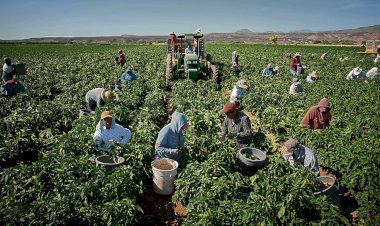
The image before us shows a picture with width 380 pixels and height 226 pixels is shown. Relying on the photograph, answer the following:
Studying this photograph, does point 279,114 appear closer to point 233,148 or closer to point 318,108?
point 318,108

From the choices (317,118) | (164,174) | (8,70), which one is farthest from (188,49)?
(164,174)

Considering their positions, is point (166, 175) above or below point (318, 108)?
below

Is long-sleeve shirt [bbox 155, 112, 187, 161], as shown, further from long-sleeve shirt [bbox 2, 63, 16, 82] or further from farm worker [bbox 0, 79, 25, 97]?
long-sleeve shirt [bbox 2, 63, 16, 82]

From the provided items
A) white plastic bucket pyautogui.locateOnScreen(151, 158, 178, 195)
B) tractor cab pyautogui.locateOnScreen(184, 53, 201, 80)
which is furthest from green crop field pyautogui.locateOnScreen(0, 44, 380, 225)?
tractor cab pyautogui.locateOnScreen(184, 53, 201, 80)

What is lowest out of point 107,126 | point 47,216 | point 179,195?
point 179,195

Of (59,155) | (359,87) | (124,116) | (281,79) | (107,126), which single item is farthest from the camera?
(281,79)

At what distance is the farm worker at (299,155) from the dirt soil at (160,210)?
2.14m

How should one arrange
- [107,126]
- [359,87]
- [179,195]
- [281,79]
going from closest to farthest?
[179,195] < [107,126] < [359,87] < [281,79]

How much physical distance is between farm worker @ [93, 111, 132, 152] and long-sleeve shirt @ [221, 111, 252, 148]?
7.55 ft

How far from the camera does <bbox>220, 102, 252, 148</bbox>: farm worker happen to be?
6285 millimetres

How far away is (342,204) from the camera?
228 inches

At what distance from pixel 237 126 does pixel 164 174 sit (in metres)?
1.94

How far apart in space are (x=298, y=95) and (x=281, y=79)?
4241 millimetres

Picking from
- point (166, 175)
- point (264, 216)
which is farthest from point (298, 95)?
point (264, 216)
